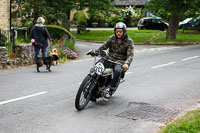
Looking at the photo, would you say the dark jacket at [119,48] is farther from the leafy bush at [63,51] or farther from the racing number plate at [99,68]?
the leafy bush at [63,51]

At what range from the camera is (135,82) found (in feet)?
36.9

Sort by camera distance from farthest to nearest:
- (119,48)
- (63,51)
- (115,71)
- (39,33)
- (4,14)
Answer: (4,14) < (63,51) < (39,33) < (119,48) < (115,71)

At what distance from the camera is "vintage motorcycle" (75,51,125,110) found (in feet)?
24.6

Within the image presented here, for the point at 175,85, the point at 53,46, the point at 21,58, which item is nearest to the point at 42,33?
the point at 21,58

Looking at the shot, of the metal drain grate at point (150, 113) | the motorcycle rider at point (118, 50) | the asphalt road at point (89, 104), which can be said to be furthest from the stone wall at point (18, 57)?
the metal drain grate at point (150, 113)

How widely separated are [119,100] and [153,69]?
5.72 meters

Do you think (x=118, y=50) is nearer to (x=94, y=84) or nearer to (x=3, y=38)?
(x=94, y=84)

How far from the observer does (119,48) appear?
8602 millimetres

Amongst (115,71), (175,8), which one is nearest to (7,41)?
(115,71)

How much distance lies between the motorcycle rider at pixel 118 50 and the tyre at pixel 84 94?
511mm

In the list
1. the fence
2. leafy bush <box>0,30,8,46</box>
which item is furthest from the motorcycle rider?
leafy bush <box>0,30,8,46</box>

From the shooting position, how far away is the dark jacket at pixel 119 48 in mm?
8516

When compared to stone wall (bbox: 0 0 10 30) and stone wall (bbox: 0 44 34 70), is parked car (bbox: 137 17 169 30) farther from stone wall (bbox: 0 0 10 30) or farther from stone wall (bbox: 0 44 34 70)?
stone wall (bbox: 0 44 34 70)

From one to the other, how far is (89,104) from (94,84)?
0.67 metres
